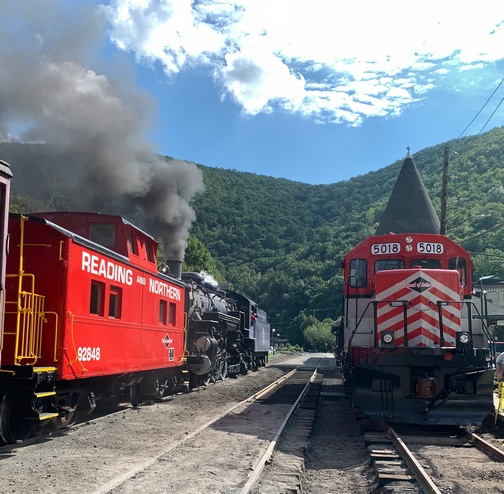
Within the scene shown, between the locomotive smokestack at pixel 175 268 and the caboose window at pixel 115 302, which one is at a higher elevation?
the locomotive smokestack at pixel 175 268

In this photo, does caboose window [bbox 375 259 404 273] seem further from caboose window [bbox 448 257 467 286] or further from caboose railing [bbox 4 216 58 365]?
caboose railing [bbox 4 216 58 365]

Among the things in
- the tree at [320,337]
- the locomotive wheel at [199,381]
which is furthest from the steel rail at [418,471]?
the tree at [320,337]

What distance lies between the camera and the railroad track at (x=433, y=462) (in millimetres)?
6258

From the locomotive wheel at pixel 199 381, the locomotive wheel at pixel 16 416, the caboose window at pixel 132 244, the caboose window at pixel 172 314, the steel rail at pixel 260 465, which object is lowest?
the steel rail at pixel 260 465

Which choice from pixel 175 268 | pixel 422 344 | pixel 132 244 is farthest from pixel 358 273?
pixel 175 268

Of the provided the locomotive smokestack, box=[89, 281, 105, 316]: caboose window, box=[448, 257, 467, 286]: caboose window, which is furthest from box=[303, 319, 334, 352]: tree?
box=[89, 281, 105, 316]: caboose window

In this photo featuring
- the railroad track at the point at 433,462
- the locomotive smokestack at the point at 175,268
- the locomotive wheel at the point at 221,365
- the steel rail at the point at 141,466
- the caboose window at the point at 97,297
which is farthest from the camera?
the locomotive wheel at the point at 221,365

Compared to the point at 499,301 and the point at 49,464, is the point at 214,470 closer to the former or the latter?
the point at 49,464

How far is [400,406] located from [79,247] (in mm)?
5875

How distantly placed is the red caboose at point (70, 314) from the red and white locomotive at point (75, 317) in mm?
14

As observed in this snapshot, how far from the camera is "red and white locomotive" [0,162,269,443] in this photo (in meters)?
7.42

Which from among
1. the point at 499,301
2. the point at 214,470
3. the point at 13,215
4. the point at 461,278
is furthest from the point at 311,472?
the point at 499,301

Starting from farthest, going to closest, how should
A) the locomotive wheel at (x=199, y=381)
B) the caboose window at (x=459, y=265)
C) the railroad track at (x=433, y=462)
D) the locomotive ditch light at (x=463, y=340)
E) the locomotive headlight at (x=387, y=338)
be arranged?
the locomotive wheel at (x=199, y=381) → the caboose window at (x=459, y=265) → the locomotive headlight at (x=387, y=338) → the locomotive ditch light at (x=463, y=340) → the railroad track at (x=433, y=462)

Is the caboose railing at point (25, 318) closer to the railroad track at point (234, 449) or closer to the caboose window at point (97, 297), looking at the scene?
the caboose window at point (97, 297)
